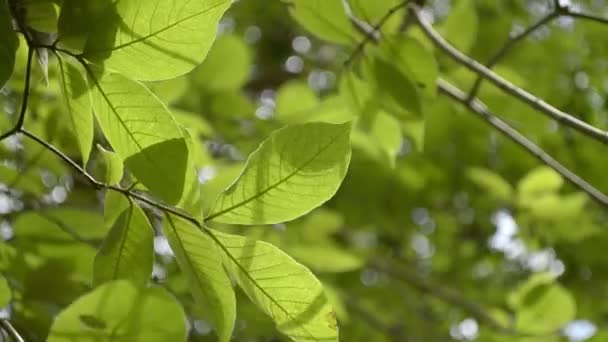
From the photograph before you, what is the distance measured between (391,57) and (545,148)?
764 mm

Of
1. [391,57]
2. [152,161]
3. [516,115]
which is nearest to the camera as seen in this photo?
[152,161]

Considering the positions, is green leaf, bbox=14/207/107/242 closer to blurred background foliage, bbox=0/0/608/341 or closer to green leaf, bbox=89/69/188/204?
blurred background foliage, bbox=0/0/608/341

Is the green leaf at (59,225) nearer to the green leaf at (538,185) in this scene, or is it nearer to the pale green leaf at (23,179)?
the pale green leaf at (23,179)

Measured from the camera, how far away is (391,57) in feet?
2.62

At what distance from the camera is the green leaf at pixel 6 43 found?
1.72ft

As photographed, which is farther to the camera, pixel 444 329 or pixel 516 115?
pixel 444 329

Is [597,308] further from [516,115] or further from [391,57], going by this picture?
[391,57]

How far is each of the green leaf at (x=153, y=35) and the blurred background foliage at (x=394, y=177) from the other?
7 centimetres

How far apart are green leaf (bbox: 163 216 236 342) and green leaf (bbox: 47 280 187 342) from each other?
0.09m

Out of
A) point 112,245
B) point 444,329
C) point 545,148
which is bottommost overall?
point 112,245

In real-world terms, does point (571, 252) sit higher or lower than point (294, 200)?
higher

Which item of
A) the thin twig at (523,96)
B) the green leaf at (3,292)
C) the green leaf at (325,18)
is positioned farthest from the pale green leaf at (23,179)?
the thin twig at (523,96)

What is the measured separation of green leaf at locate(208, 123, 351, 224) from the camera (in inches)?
21.9

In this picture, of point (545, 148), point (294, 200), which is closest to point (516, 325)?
point (545, 148)
